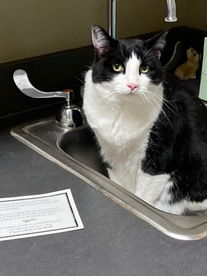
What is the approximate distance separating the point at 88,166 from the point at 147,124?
0.73ft

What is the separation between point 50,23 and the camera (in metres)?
1.44

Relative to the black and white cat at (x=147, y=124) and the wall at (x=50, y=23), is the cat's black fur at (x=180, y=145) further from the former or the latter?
the wall at (x=50, y=23)

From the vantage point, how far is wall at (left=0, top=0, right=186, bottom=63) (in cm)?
135

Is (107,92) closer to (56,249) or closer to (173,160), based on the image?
(173,160)

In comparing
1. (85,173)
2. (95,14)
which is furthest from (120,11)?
(85,173)

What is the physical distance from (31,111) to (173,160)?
0.48 meters

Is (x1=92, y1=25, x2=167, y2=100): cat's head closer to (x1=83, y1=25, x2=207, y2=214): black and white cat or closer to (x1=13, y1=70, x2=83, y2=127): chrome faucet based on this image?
(x1=83, y1=25, x2=207, y2=214): black and white cat

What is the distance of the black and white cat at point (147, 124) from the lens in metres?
1.12

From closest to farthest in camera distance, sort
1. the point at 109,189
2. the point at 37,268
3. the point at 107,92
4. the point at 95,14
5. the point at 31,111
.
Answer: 1. the point at 37,268
2. the point at 109,189
3. the point at 107,92
4. the point at 31,111
5. the point at 95,14

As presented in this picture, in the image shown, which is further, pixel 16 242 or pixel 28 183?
pixel 28 183

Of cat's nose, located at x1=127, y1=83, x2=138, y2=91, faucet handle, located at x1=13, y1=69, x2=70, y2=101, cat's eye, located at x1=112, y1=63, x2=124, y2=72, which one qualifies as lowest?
faucet handle, located at x1=13, y1=69, x2=70, y2=101

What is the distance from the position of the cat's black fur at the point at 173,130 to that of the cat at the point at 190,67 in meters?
0.42

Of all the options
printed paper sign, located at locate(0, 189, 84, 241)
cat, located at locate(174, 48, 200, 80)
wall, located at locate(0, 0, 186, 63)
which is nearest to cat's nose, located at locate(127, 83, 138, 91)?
printed paper sign, located at locate(0, 189, 84, 241)

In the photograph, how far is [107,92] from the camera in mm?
1140
